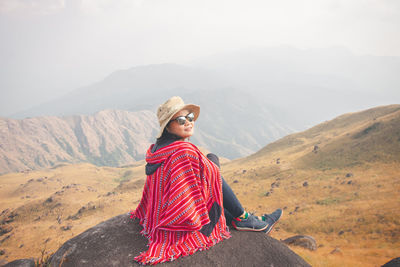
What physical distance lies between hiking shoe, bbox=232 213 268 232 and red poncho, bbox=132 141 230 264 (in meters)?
0.42

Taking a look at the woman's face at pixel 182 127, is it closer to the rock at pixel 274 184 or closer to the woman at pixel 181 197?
the woman at pixel 181 197

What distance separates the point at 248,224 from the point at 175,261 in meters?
1.92

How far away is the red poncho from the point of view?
4.20 m

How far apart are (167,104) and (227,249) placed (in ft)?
10.6

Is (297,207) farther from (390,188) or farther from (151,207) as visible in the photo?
(151,207)

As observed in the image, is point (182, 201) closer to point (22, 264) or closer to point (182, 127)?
point (182, 127)

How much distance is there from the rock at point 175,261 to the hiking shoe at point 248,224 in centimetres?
11

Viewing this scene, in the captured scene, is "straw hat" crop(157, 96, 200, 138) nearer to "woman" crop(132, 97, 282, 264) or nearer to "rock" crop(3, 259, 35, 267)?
"woman" crop(132, 97, 282, 264)

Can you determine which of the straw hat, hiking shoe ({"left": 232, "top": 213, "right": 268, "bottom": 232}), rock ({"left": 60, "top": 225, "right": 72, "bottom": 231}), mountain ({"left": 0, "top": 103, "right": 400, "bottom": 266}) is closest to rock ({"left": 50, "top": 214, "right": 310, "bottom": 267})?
hiking shoe ({"left": 232, "top": 213, "right": 268, "bottom": 232})

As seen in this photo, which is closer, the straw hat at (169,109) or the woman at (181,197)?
the woman at (181,197)

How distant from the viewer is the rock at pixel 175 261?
4109mm

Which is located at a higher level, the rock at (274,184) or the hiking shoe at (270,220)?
the hiking shoe at (270,220)

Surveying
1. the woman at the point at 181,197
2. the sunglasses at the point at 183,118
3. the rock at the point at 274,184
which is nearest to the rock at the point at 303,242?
the woman at the point at 181,197

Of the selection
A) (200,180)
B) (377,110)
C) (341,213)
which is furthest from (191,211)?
(377,110)
